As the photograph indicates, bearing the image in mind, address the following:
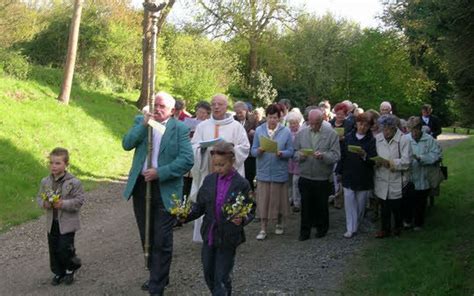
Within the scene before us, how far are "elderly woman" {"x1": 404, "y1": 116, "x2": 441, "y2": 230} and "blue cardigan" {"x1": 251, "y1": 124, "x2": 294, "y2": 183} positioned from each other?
2.05m

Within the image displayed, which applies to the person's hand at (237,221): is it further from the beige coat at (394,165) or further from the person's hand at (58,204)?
the beige coat at (394,165)

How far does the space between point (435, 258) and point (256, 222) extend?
342cm

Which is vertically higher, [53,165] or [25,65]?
[25,65]

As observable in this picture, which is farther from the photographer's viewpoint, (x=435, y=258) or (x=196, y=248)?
(x=196, y=248)

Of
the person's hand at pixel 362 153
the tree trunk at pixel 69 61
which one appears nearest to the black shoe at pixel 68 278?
the person's hand at pixel 362 153

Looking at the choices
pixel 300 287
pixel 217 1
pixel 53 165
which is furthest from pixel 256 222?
pixel 217 1

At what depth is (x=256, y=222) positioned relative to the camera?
9398 millimetres

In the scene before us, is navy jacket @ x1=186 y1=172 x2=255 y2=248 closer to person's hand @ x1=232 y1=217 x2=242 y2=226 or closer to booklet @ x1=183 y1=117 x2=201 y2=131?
person's hand @ x1=232 y1=217 x2=242 y2=226

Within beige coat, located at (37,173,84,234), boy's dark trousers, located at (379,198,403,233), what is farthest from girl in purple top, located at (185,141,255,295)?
boy's dark trousers, located at (379,198,403,233)

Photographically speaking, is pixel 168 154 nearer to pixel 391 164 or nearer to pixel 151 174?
pixel 151 174

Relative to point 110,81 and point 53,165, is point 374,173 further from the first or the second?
point 110,81

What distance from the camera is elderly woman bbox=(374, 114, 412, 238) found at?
7.90m

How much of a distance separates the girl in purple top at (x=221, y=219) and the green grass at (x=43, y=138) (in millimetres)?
5501

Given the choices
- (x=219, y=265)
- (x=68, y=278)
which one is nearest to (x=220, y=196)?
(x=219, y=265)
